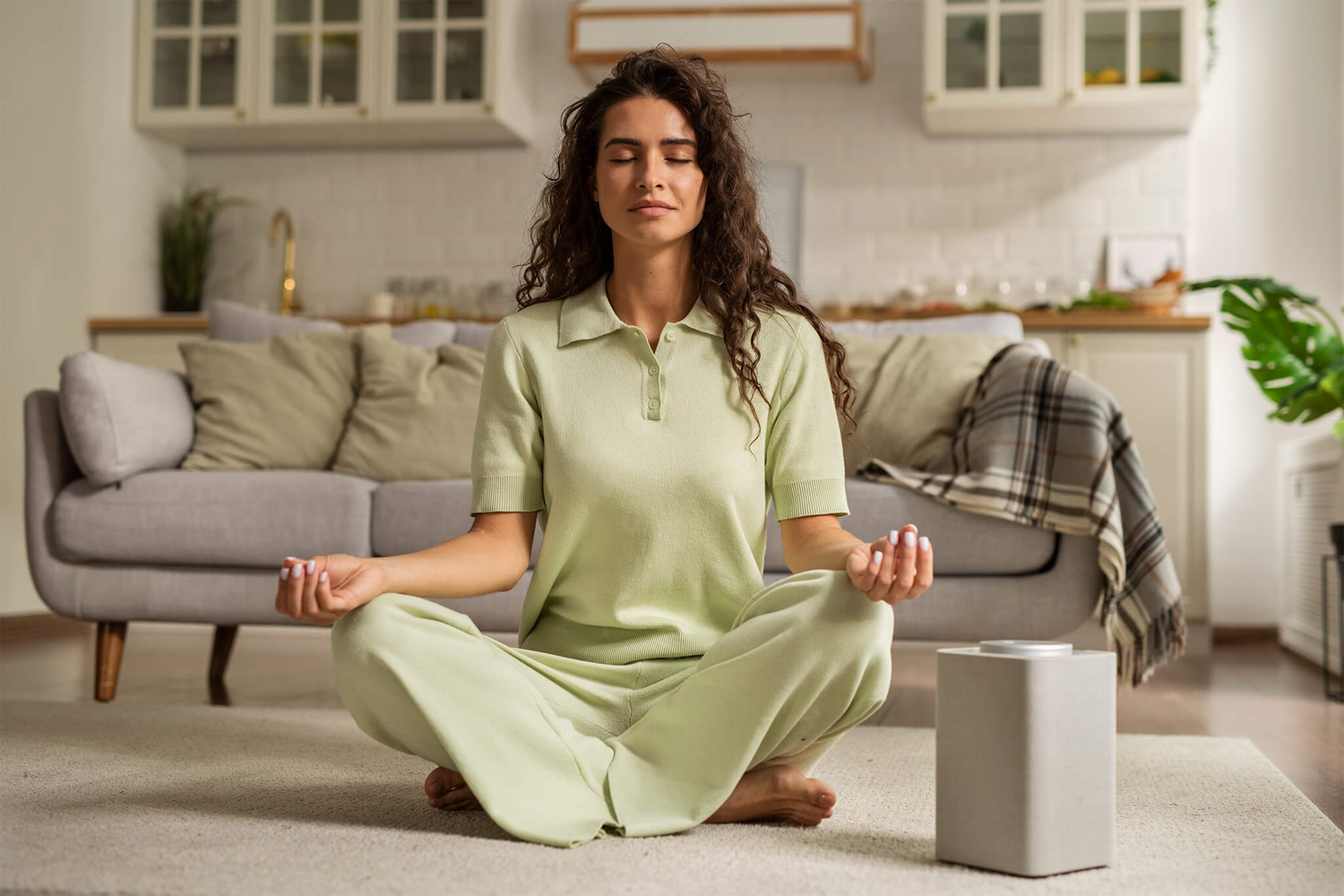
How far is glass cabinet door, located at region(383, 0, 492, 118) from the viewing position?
4414mm

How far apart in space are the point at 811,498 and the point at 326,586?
0.57 metres

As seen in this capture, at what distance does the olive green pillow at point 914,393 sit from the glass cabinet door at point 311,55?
8.77 feet

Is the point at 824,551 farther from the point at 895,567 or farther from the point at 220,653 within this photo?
the point at 220,653

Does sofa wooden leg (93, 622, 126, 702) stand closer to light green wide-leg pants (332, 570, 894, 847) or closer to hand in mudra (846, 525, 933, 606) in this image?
light green wide-leg pants (332, 570, 894, 847)

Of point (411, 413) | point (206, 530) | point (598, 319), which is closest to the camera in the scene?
point (598, 319)

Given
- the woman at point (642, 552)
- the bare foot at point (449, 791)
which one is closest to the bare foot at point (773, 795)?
the woman at point (642, 552)

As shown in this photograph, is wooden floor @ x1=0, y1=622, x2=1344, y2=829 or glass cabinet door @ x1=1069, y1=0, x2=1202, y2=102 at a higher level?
glass cabinet door @ x1=1069, y1=0, x2=1202, y2=102

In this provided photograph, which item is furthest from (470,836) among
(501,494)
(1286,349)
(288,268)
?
(288,268)

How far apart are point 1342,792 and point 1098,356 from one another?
223cm

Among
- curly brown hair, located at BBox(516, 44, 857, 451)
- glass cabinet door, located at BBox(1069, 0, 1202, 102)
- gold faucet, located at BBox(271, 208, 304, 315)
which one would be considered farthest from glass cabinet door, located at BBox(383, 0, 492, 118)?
curly brown hair, located at BBox(516, 44, 857, 451)

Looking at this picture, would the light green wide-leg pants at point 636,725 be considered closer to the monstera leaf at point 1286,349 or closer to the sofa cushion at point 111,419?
the sofa cushion at point 111,419

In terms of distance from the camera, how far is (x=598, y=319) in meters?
1.49

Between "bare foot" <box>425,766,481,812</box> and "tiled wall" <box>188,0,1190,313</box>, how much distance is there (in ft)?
10.6

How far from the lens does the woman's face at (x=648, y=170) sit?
4.65ft
